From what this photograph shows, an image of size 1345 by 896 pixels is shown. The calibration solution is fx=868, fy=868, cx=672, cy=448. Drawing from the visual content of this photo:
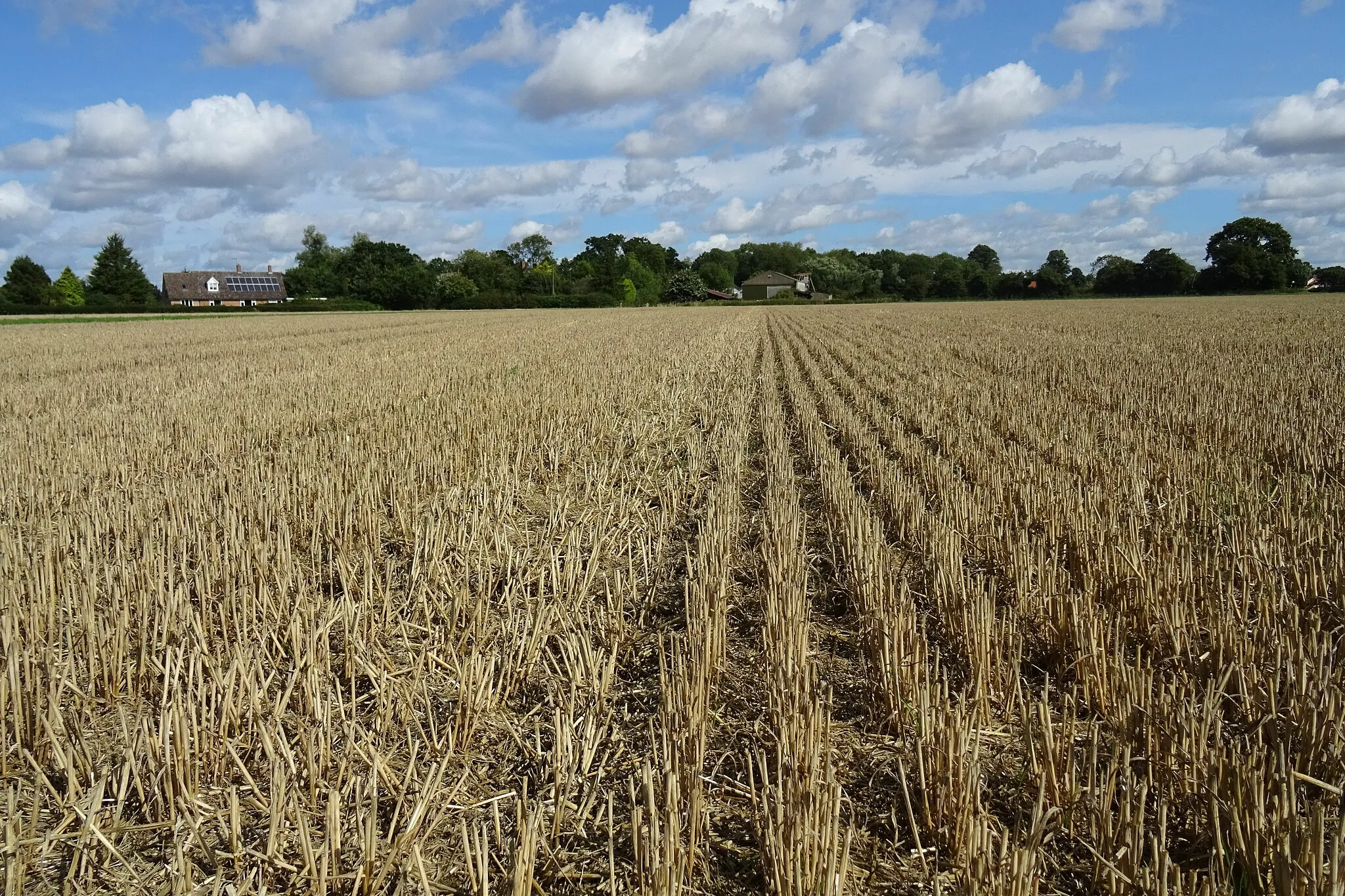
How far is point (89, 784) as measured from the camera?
9.62 feet

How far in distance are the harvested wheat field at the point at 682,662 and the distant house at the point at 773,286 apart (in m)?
111

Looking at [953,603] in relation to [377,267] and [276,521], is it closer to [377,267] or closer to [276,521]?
[276,521]

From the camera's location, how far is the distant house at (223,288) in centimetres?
10588

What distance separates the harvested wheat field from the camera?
2.44m

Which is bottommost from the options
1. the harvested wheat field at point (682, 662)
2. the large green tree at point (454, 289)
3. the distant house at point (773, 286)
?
the harvested wheat field at point (682, 662)

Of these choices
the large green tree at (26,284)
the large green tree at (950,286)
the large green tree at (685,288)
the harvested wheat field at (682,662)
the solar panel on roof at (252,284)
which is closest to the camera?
the harvested wheat field at (682,662)

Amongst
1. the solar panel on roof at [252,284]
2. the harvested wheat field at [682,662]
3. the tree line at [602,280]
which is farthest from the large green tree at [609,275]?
the harvested wheat field at [682,662]

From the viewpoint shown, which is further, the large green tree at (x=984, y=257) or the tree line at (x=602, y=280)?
the large green tree at (x=984, y=257)

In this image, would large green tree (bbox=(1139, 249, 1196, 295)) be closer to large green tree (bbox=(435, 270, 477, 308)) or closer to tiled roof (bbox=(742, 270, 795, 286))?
tiled roof (bbox=(742, 270, 795, 286))

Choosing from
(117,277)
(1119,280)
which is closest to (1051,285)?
(1119,280)

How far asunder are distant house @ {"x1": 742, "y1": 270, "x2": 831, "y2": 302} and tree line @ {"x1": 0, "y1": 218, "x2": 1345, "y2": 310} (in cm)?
232

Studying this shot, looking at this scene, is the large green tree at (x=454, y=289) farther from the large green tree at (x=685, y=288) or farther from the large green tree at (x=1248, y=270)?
the large green tree at (x=1248, y=270)

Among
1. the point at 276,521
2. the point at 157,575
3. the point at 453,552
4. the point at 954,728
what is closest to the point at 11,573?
the point at 157,575

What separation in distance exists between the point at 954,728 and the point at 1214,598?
205 cm
